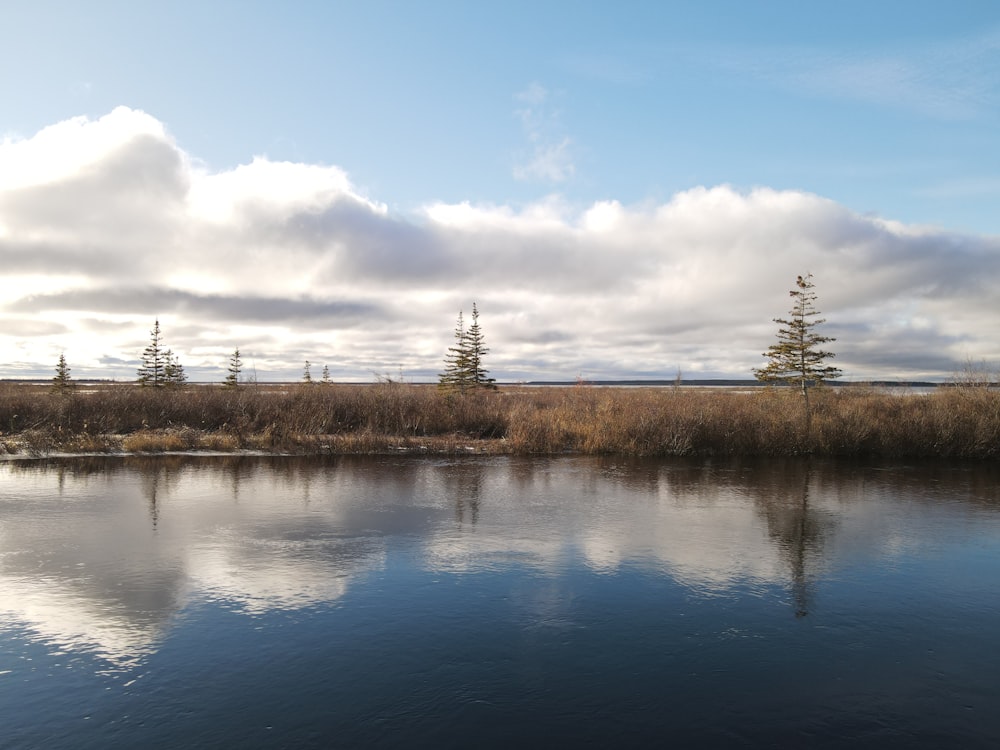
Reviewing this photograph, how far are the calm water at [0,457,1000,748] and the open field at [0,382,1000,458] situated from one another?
31.0 ft

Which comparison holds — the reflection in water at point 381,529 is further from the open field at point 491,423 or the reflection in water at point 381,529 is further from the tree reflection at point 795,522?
the open field at point 491,423

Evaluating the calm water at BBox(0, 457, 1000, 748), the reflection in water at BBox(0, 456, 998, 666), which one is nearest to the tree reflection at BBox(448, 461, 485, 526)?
the reflection in water at BBox(0, 456, 998, 666)

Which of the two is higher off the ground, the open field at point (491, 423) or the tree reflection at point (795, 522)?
the open field at point (491, 423)

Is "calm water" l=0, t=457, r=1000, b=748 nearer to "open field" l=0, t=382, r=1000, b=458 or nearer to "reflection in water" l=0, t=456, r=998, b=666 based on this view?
"reflection in water" l=0, t=456, r=998, b=666

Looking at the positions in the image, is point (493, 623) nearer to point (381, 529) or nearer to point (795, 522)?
point (381, 529)

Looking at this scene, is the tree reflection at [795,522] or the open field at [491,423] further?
the open field at [491,423]

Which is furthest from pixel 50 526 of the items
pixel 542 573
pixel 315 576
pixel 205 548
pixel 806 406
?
pixel 806 406

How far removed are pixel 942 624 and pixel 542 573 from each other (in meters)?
4.57

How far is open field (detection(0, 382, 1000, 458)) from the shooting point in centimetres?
2344

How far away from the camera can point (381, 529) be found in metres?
11.5

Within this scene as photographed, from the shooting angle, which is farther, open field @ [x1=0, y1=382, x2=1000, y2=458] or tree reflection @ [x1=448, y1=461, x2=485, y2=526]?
open field @ [x1=0, y1=382, x2=1000, y2=458]

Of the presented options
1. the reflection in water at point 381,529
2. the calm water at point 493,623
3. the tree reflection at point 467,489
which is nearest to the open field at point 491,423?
the reflection in water at point 381,529

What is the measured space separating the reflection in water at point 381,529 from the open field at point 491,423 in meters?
4.21

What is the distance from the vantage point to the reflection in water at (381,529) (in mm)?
7977
